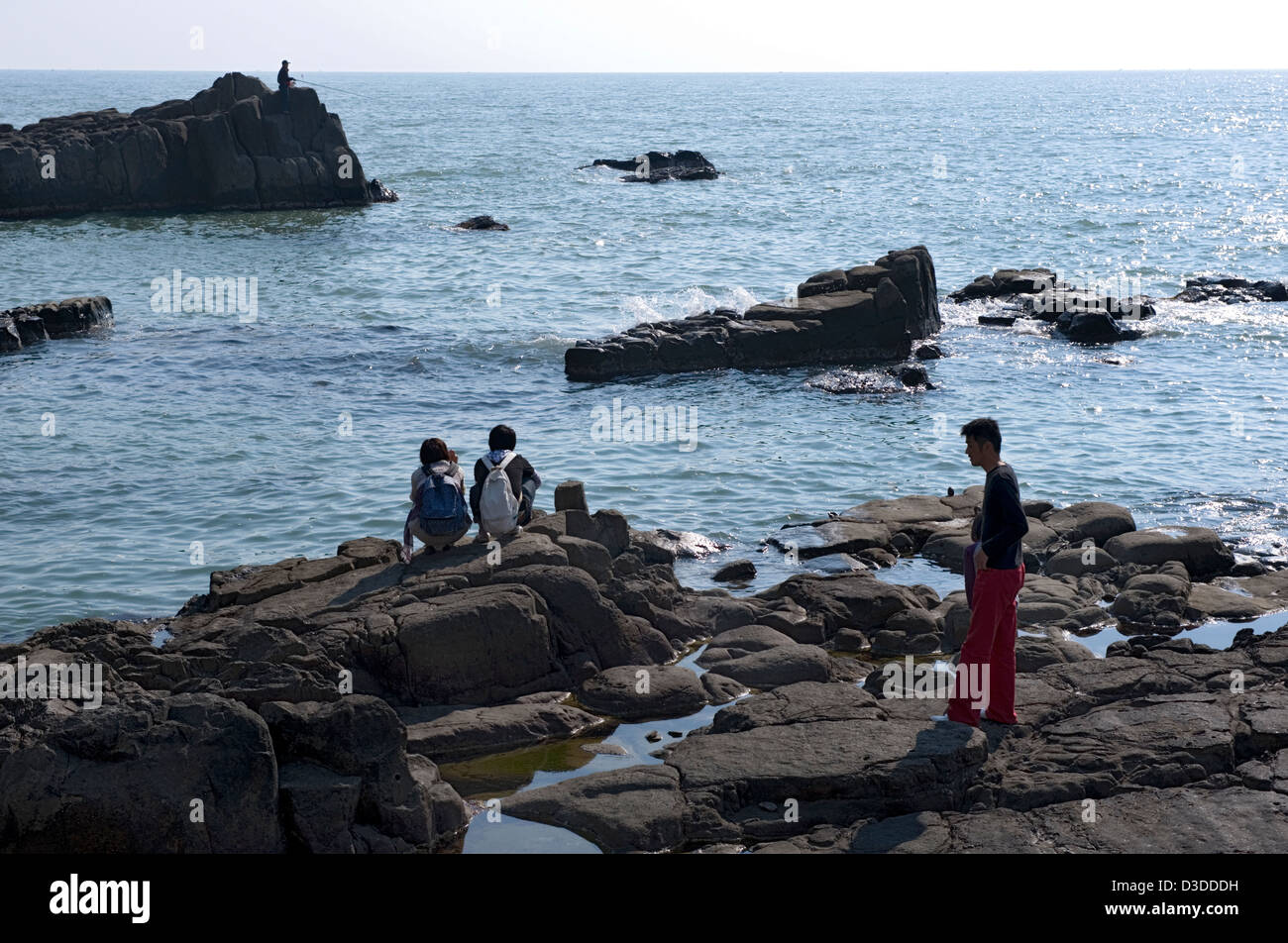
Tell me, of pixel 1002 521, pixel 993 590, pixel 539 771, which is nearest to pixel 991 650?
pixel 993 590

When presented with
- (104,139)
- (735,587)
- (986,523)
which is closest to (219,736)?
(986,523)

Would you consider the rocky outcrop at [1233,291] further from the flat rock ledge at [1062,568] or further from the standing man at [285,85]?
the standing man at [285,85]

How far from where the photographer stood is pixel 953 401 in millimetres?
27203

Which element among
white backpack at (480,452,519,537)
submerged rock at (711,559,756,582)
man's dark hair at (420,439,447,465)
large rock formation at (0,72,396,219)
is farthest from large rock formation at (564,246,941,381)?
large rock formation at (0,72,396,219)

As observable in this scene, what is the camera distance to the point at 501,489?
564 inches

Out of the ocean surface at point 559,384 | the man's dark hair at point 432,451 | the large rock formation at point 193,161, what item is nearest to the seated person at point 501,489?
the man's dark hair at point 432,451

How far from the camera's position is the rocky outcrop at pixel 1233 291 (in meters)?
38.4

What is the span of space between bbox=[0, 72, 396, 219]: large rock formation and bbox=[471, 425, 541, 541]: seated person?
49841 millimetres

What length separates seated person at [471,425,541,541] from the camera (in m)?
14.3

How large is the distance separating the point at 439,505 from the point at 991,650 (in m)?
6.09

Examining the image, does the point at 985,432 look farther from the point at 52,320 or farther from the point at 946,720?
the point at 52,320

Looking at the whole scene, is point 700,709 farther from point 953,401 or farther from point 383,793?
point 953,401

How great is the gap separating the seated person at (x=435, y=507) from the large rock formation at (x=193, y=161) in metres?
50.5

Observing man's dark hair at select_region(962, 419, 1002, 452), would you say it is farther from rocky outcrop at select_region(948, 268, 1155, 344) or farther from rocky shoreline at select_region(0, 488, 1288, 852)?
rocky outcrop at select_region(948, 268, 1155, 344)
